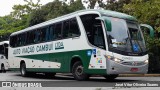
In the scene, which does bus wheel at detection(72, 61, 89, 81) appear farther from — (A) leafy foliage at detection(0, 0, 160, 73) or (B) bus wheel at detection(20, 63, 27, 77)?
(B) bus wheel at detection(20, 63, 27, 77)

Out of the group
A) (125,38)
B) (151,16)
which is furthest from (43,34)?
(151,16)

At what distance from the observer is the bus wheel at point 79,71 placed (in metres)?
15.1

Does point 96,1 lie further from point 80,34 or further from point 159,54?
point 80,34

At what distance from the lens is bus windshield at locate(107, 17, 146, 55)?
544 inches

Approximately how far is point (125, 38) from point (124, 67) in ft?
4.30

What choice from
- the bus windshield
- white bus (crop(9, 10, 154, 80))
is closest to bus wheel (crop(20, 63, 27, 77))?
white bus (crop(9, 10, 154, 80))

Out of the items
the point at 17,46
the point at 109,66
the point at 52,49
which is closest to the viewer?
the point at 109,66

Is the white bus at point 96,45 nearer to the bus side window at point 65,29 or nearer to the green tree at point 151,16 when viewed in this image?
the bus side window at point 65,29

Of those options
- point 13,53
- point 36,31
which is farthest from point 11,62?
point 36,31

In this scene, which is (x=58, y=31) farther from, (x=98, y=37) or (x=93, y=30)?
(x=98, y=37)

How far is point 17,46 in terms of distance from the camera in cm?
2394

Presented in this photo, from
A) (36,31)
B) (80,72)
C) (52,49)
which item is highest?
(36,31)

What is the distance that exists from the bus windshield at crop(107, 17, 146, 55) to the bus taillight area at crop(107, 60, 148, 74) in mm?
460

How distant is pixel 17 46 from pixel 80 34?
10010mm
